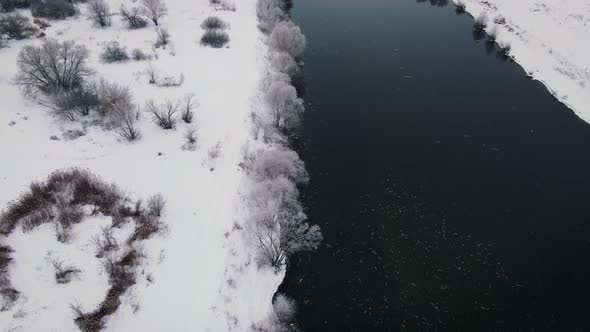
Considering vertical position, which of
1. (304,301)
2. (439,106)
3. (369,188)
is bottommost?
(304,301)

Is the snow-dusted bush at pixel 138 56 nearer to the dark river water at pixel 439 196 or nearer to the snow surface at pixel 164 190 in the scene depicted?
the snow surface at pixel 164 190

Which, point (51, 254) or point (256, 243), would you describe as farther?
point (256, 243)

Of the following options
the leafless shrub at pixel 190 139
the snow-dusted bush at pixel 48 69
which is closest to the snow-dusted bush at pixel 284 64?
the leafless shrub at pixel 190 139

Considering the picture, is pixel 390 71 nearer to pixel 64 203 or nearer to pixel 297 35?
pixel 297 35

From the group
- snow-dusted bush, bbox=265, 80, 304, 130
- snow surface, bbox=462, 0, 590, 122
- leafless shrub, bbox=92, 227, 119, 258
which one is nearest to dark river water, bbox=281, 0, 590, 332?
snow-dusted bush, bbox=265, 80, 304, 130

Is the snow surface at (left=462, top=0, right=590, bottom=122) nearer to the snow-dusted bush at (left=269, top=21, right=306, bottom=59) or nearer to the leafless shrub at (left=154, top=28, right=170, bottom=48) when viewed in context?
the snow-dusted bush at (left=269, top=21, right=306, bottom=59)

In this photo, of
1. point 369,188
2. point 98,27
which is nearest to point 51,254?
point 369,188
